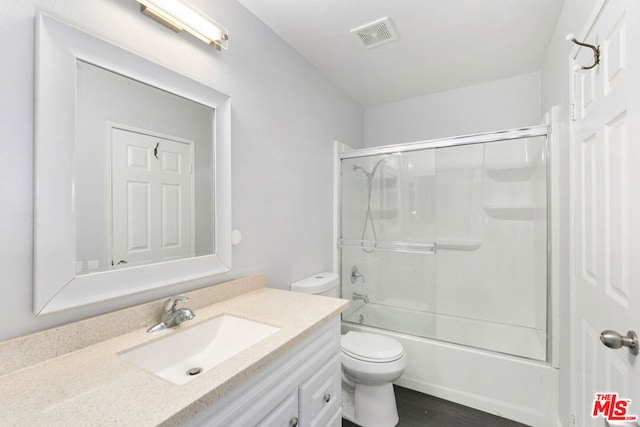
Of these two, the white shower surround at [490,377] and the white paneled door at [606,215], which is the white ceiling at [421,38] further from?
the white shower surround at [490,377]

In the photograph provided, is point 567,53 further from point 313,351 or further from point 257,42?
point 313,351

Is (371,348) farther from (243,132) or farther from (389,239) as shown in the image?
(243,132)

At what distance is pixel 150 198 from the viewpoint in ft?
3.91

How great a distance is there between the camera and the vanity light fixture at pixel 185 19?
1137 millimetres

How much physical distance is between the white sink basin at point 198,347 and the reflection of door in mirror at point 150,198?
0.33m

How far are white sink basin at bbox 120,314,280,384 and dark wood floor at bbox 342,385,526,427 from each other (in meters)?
1.11

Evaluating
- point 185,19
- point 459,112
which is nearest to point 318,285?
point 185,19

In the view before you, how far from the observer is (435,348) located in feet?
6.80

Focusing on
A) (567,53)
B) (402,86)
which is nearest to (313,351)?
(567,53)

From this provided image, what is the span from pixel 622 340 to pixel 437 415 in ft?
4.60

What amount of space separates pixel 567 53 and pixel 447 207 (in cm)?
127

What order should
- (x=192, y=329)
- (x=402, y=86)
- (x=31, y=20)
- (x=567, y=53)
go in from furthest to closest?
1. (x=402, y=86)
2. (x=567, y=53)
3. (x=192, y=329)
4. (x=31, y=20)

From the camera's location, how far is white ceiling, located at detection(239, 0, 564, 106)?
1.61 meters

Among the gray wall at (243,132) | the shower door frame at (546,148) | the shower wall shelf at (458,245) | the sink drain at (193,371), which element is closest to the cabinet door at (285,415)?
the sink drain at (193,371)
